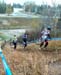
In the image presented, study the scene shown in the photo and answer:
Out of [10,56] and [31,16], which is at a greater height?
[31,16]

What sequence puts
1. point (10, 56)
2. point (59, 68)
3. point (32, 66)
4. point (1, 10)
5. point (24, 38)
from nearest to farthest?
point (32, 66)
point (59, 68)
point (10, 56)
point (24, 38)
point (1, 10)

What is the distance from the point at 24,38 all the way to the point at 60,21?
1148 mm

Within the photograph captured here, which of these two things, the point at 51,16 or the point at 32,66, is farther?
the point at 51,16

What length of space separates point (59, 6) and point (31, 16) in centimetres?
70

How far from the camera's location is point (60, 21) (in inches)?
205

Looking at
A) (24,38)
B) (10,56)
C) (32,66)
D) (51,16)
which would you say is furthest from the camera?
(51,16)

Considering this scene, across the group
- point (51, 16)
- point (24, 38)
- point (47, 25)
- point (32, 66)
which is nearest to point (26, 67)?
point (32, 66)

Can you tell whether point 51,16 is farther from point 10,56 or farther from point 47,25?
point 10,56

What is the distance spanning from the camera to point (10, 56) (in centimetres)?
352

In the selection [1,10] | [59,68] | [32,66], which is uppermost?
[1,10]

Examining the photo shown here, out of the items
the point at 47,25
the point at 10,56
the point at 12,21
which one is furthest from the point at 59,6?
the point at 10,56

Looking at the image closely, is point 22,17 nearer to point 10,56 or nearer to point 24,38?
point 24,38

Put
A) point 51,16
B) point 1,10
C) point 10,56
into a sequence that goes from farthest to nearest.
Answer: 1. point 51,16
2. point 1,10
3. point 10,56

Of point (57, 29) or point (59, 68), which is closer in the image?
point (59, 68)
